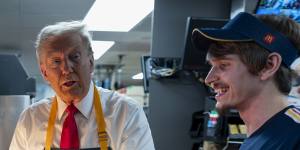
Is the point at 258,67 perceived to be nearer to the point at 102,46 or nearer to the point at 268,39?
the point at 268,39

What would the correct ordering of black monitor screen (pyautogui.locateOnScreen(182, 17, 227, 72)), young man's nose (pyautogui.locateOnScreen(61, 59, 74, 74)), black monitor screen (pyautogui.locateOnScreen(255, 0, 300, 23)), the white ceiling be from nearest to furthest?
1. young man's nose (pyautogui.locateOnScreen(61, 59, 74, 74))
2. black monitor screen (pyautogui.locateOnScreen(255, 0, 300, 23))
3. black monitor screen (pyautogui.locateOnScreen(182, 17, 227, 72))
4. the white ceiling

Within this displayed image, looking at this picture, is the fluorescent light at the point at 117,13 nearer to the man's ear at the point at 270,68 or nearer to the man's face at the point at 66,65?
the man's face at the point at 66,65

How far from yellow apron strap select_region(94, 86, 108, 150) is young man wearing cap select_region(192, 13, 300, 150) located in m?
0.87

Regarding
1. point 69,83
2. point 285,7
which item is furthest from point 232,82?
point 285,7

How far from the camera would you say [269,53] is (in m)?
1.12

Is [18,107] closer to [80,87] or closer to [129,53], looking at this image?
[80,87]

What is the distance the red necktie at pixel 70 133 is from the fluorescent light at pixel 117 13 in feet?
8.56

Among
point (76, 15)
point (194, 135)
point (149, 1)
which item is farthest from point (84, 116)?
point (76, 15)

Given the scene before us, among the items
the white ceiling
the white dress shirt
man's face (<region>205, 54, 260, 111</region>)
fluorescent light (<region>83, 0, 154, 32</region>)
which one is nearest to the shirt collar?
the white dress shirt

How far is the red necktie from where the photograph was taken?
6.23ft

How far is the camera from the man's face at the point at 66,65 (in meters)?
1.83

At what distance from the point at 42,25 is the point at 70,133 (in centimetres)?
512

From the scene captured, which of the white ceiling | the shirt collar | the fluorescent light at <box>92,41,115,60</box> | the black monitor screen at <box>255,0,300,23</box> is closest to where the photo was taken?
the shirt collar

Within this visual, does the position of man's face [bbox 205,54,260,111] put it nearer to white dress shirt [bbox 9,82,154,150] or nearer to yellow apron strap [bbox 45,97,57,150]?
white dress shirt [bbox 9,82,154,150]
